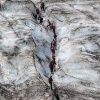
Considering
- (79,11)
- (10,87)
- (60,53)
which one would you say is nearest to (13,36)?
(60,53)

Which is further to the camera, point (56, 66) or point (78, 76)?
point (56, 66)

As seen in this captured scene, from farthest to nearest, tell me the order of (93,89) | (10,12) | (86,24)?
(10,12)
(86,24)
(93,89)

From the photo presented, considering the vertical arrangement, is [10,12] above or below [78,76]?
above

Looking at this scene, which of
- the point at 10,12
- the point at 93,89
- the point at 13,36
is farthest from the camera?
the point at 10,12

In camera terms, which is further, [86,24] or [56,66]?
[86,24]

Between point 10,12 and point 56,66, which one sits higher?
point 10,12

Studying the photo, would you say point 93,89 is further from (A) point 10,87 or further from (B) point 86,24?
(B) point 86,24

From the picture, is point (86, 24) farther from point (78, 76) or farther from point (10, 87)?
point (10, 87)

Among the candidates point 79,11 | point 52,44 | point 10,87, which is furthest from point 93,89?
point 79,11

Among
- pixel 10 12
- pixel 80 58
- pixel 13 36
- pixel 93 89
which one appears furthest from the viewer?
pixel 10 12
